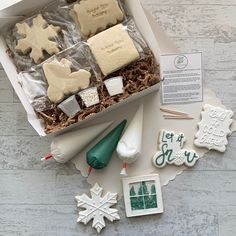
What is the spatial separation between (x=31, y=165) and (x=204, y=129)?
470mm

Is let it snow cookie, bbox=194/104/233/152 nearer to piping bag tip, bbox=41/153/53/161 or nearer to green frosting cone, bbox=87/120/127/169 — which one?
green frosting cone, bbox=87/120/127/169

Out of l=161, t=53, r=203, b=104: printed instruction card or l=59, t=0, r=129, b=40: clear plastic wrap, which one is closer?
l=59, t=0, r=129, b=40: clear plastic wrap

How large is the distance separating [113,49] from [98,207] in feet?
1.36

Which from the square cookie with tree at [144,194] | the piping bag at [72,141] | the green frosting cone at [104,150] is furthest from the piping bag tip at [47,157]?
the square cookie with tree at [144,194]

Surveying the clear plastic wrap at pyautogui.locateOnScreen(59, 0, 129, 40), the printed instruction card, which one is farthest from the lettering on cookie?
the printed instruction card

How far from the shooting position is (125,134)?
1208 millimetres

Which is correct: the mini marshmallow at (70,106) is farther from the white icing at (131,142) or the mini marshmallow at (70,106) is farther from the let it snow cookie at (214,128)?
the let it snow cookie at (214,128)

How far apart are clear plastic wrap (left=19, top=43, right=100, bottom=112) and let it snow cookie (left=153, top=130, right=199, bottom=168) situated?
243 millimetres

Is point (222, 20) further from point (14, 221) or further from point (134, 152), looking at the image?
point (14, 221)

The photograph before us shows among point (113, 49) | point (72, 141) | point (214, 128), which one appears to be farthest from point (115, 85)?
point (214, 128)

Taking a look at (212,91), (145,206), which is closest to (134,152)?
(145,206)

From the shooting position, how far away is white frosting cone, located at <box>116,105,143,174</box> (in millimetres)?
1189

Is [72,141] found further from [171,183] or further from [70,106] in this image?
[171,183]

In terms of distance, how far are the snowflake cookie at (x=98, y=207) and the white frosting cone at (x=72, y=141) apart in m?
0.11
